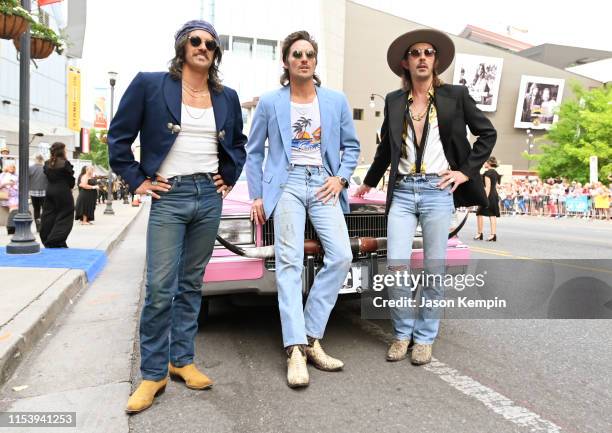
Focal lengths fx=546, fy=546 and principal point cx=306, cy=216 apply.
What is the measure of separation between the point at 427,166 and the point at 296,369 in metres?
1.57

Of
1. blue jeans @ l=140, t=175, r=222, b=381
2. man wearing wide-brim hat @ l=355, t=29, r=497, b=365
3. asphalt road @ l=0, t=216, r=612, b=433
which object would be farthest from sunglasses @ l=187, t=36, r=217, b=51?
asphalt road @ l=0, t=216, r=612, b=433

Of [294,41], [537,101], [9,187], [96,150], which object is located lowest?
[96,150]

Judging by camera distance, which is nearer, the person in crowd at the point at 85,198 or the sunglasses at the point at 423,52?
the sunglasses at the point at 423,52

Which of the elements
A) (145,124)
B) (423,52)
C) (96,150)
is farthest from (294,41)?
(96,150)

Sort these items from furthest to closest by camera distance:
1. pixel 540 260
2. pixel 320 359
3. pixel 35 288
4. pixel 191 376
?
pixel 540 260 → pixel 35 288 → pixel 320 359 → pixel 191 376

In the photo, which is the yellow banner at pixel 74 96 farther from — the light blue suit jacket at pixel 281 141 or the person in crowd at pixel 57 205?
the light blue suit jacket at pixel 281 141

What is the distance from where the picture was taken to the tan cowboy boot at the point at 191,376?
3.10m

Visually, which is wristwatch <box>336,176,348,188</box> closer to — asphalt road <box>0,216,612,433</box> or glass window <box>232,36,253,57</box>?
asphalt road <box>0,216,612,433</box>

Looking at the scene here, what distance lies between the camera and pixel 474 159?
11.9 feet

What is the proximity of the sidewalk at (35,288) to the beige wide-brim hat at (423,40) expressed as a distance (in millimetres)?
3193

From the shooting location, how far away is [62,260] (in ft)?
24.0

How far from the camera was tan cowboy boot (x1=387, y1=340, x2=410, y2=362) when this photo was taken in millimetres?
3590

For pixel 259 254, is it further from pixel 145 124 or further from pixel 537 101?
pixel 537 101

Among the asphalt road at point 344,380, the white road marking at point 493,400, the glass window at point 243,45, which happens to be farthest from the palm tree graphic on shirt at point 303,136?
the glass window at point 243,45
